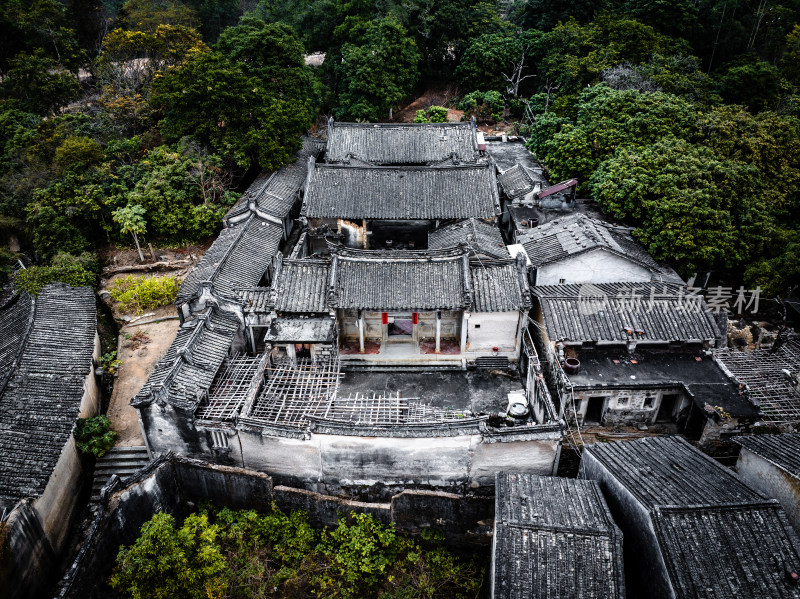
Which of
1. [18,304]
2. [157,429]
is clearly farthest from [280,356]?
[18,304]

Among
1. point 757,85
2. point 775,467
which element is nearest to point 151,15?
point 757,85

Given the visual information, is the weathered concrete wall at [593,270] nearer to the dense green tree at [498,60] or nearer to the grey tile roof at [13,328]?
the grey tile roof at [13,328]

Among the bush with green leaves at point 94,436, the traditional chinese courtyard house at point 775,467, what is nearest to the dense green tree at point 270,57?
the bush with green leaves at point 94,436

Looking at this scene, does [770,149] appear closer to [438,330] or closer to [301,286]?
[438,330]

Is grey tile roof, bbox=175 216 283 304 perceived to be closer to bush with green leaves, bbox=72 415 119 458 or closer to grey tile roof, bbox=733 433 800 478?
bush with green leaves, bbox=72 415 119 458

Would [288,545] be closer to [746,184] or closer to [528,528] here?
[528,528]

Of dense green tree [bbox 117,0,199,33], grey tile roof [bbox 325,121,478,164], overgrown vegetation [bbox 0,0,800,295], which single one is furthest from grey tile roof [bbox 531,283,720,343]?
dense green tree [bbox 117,0,199,33]
